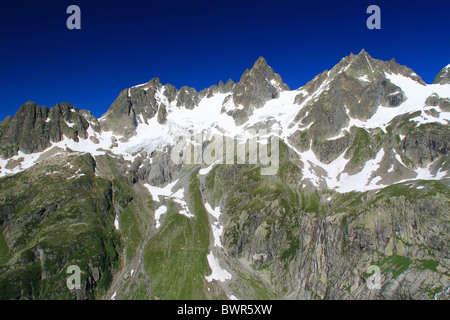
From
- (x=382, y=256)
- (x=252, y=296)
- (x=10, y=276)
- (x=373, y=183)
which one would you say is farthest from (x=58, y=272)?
(x=373, y=183)

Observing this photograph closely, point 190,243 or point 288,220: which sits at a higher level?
point 288,220

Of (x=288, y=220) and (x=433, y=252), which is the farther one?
(x=288, y=220)

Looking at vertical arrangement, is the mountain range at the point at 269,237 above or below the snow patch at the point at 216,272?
above

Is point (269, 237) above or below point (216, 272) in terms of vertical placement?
above

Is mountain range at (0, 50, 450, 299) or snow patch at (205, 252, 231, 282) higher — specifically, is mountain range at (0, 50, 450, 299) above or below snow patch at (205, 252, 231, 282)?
above

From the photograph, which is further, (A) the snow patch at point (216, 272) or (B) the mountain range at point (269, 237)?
(A) the snow patch at point (216, 272)

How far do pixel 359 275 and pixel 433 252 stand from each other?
2977 cm

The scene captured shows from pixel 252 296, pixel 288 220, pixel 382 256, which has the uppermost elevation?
pixel 288 220

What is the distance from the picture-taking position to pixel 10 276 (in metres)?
132

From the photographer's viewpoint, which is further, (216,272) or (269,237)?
(269,237)

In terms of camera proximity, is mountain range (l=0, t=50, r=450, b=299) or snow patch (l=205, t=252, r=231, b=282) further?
snow patch (l=205, t=252, r=231, b=282)

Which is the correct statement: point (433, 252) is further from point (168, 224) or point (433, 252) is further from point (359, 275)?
point (168, 224)
